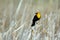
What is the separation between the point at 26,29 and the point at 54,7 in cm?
68

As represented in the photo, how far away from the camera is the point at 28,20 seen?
3141 millimetres

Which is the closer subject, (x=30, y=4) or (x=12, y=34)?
(x=12, y=34)

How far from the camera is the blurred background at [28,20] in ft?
8.98

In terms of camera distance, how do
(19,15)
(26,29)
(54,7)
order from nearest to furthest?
(26,29) → (19,15) → (54,7)

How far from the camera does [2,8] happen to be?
3.52 metres

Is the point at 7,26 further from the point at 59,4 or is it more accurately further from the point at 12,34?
the point at 59,4

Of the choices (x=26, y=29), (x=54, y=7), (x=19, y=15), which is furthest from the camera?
A: (x=54, y=7)

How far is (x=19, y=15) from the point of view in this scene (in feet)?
10.3

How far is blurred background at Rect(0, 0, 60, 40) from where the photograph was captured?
2738mm

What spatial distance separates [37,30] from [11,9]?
0.78m

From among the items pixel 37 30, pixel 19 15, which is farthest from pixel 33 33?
pixel 19 15

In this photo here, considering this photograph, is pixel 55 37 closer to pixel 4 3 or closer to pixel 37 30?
pixel 37 30

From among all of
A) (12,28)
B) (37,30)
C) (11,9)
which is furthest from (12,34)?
(11,9)

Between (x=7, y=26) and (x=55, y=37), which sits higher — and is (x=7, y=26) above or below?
above
